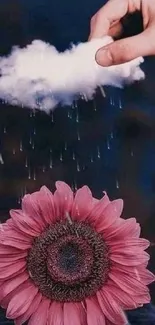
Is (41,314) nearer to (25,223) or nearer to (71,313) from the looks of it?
(71,313)

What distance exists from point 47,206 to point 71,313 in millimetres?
280

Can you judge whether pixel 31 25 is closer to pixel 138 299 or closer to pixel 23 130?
pixel 23 130

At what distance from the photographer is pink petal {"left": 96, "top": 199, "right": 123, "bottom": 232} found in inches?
55.9

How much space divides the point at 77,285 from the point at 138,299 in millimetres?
164

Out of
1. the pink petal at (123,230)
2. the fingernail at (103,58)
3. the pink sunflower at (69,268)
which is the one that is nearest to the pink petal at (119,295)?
the pink sunflower at (69,268)

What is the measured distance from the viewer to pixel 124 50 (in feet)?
5.03

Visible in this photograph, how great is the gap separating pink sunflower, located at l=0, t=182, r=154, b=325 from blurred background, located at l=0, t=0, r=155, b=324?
0.07 metres

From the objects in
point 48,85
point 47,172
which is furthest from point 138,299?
point 48,85

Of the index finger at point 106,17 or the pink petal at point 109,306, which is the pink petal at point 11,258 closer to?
the pink petal at point 109,306

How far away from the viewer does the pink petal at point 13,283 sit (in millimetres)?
1419

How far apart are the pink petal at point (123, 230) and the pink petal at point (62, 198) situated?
4.6 inches

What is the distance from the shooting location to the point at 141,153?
150 cm

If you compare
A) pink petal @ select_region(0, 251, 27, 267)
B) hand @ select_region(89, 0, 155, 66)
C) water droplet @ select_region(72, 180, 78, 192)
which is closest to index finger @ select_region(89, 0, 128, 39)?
hand @ select_region(89, 0, 155, 66)

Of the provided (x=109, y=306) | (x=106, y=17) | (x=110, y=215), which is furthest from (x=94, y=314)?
(x=106, y=17)
